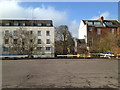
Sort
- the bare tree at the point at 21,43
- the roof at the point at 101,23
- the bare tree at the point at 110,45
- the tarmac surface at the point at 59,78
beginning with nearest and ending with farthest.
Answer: the tarmac surface at the point at 59,78 < the bare tree at the point at 110,45 < the bare tree at the point at 21,43 < the roof at the point at 101,23

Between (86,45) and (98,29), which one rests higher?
(98,29)

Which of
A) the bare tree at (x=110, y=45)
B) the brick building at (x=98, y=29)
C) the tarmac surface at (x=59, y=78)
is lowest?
the tarmac surface at (x=59, y=78)

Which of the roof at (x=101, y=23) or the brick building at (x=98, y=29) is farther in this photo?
the roof at (x=101, y=23)

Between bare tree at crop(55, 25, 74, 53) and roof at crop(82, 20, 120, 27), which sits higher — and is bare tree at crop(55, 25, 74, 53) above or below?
below

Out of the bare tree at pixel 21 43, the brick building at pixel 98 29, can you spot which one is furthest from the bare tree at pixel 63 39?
the brick building at pixel 98 29

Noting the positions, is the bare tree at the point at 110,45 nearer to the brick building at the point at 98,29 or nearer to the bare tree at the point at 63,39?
the bare tree at the point at 63,39

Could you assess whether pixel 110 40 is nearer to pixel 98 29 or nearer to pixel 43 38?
pixel 98 29

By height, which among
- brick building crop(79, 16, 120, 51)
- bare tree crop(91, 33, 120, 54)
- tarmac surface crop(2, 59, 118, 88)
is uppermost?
brick building crop(79, 16, 120, 51)

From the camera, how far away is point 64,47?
107 feet

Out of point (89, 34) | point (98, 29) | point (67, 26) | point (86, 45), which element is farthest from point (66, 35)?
point (98, 29)

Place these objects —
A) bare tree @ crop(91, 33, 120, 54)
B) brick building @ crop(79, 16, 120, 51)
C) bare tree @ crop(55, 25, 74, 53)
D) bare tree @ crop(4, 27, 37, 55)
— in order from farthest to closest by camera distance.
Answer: brick building @ crop(79, 16, 120, 51) → bare tree @ crop(55, 25, 74, 53) → bare tree @ crop(4, 27, 37, 55) → bare tree @ crop(91, 33, 120, 54)

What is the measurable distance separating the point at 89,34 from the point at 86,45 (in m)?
7.67

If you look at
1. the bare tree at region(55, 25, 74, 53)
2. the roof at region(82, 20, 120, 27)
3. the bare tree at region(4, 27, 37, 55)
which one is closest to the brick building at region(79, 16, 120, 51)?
the roof at region(82, 20, 120, 27)

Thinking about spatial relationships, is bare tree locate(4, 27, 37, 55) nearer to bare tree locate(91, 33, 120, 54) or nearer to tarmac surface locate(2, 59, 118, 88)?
bare tree locate(91, 33, 120, 54)
